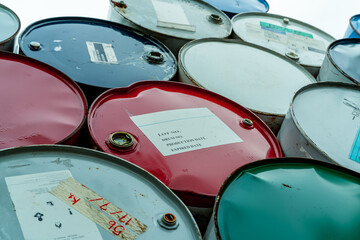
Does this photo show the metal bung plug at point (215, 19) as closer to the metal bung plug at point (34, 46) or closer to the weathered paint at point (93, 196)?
the metal bung plug at point (34, 46)

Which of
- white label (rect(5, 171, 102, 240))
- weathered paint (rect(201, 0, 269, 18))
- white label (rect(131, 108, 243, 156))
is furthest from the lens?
weathered paint (rect(201, 0, 269, 18))

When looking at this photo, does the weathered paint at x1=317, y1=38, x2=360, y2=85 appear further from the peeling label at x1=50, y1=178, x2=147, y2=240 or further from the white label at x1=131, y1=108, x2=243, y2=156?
the peeling label at x1=50, y1=178, x2=147, y2=240

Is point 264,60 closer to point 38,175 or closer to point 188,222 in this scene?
point 188,222

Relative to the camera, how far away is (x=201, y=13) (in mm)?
1914

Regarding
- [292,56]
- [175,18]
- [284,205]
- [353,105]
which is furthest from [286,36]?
[284,205]

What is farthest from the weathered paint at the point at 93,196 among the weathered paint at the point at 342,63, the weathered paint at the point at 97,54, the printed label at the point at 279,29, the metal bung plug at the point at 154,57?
the printed label at the point at 279,29

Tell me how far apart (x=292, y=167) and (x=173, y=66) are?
2.31 ft

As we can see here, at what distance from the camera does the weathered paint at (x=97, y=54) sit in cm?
122

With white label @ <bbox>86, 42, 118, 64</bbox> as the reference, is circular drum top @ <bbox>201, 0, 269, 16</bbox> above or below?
above

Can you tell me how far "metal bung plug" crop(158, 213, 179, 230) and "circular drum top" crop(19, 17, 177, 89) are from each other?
0.57 meters

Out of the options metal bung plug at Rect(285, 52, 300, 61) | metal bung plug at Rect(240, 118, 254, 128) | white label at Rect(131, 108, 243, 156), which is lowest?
metal bung plug at Rect(240, 118, 254, 128)

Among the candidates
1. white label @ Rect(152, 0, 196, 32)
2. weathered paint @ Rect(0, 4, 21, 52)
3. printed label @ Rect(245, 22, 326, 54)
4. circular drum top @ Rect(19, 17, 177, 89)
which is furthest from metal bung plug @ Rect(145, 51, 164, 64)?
printed label @ Rect(245, 22, 326, 54)

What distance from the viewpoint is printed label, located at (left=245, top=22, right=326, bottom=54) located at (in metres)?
1.87

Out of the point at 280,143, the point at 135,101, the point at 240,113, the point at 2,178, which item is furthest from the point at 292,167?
the point at 2,178
